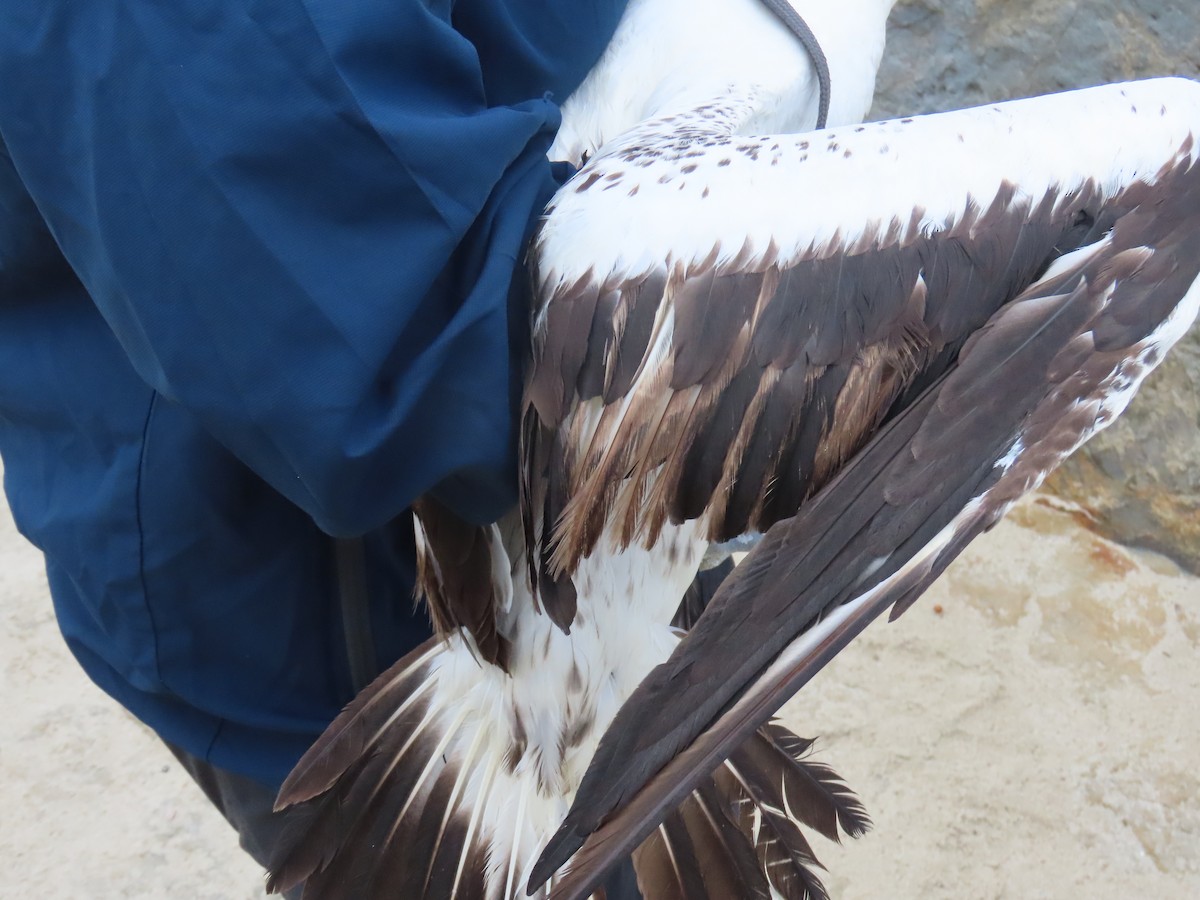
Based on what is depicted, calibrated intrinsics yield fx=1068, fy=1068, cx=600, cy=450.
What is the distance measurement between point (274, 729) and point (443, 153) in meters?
0.66

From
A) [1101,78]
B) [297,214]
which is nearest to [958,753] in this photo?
[1101,78]

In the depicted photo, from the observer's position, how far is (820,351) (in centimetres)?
81

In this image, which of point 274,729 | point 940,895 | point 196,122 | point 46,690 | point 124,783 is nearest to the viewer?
point 196,122

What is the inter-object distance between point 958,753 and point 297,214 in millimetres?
2145

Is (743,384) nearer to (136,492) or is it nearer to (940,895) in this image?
(136,492)

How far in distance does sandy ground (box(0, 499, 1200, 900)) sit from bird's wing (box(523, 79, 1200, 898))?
1.50 meters

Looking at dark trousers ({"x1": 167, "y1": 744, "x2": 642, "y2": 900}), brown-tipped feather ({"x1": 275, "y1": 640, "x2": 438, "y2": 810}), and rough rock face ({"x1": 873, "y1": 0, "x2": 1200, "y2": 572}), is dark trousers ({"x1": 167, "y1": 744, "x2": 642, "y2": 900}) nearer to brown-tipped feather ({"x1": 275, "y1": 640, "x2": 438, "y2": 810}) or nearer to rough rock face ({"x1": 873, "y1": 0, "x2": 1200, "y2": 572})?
brown-tipped feather ({"x1": 275, "y1": 640, "x2": 438, "y2": 810})

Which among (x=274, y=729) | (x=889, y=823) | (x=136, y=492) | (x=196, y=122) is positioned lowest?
(x=889, y=823)

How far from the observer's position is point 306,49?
0.62 m

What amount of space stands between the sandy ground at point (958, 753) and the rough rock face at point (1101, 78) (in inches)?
6.5

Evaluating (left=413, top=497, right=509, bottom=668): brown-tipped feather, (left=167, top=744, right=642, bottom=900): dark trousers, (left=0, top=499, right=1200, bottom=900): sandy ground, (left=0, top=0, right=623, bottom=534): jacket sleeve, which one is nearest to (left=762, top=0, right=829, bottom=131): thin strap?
(left=0, top=0, right=623, bottom=534): jacket sleeve

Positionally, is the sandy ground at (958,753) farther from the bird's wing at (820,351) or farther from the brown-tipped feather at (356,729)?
the bird's wing at (820,351)

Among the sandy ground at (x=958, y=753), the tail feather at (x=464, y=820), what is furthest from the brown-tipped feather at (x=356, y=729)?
the sandy ground at (x=958, y=753)

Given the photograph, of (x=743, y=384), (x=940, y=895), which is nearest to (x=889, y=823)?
(x=940, y=895)
